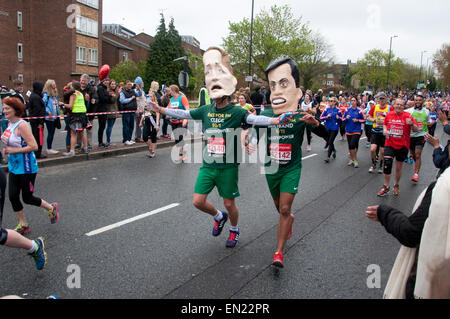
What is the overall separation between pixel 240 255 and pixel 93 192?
3.67m

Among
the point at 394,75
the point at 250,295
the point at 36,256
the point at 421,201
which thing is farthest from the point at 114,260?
the point at 394,75

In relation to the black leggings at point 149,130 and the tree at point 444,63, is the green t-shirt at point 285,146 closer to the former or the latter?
the black leggings at point 149,130

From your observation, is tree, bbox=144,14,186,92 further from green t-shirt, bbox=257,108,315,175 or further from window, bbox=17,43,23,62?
green t-shirt, bbox=257,108,315,175

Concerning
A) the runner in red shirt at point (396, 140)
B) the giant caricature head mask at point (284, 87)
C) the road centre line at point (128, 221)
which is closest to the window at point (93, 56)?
the road centre line at point (128, 221)

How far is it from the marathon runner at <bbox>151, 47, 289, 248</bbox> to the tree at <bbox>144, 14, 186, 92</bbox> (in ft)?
153

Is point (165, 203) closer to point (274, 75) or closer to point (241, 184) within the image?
point (241, 184)

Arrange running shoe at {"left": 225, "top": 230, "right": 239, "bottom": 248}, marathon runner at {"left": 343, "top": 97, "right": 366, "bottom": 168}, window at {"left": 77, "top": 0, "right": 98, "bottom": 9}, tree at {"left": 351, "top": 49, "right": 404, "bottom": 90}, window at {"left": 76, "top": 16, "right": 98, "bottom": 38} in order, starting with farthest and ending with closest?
tree at {"left": 351, "top": 49, "right": 404, "bottom": 90}
window at {"left": 77, "top": 0, "right": 98, "bottom": 9}
window at {"left": 76, "top": 16, "right": 98, "bottom": 38}
marathon runner at {"left": 343, "top": 97, "right": 366, "bottom": 168}
running shoe at {"left": 225, "top": 230, "right": 239, "bottom": 248}

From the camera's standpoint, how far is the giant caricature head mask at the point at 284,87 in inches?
177

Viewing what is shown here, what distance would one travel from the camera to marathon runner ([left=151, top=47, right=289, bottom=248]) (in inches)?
183

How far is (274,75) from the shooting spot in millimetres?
4559

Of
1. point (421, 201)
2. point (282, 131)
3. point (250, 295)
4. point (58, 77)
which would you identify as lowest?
point (250, 295)

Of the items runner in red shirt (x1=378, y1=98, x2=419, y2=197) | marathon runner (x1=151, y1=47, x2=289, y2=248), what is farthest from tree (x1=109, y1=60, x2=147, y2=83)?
marathon runner (x1=151, y1=47, x2=289, y2=248)

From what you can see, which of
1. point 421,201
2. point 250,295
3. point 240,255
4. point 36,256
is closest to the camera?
point 421,201

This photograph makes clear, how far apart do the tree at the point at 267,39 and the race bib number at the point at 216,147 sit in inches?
1862
